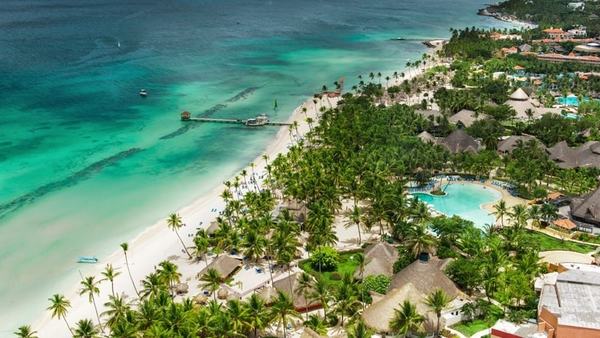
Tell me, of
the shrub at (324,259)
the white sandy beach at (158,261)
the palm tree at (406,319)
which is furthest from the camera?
the shrub at (324,259)

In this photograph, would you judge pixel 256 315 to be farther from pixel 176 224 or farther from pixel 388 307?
pixel 176 224

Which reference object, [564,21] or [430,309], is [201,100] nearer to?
[430,309]

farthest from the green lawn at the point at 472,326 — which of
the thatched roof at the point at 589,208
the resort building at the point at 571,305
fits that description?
the thatched roof at the point at 589,208

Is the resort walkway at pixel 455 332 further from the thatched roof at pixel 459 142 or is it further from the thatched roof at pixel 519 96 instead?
the thatched roof at pixel 519 96

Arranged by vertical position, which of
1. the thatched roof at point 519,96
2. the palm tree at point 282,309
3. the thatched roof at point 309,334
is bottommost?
the thatched roof at point 309,334

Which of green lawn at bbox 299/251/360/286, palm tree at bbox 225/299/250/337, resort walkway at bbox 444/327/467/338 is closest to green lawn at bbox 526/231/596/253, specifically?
resort walkway at bbox 444/327/467/338

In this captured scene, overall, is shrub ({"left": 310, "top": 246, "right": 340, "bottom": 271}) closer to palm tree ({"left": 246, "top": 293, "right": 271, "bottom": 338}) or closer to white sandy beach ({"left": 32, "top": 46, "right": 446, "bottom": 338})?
white sandy beach ({"left": 32, "top": 46, "right": 446, "bottom": 338})

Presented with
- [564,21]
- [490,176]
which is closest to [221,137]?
[490,176]
